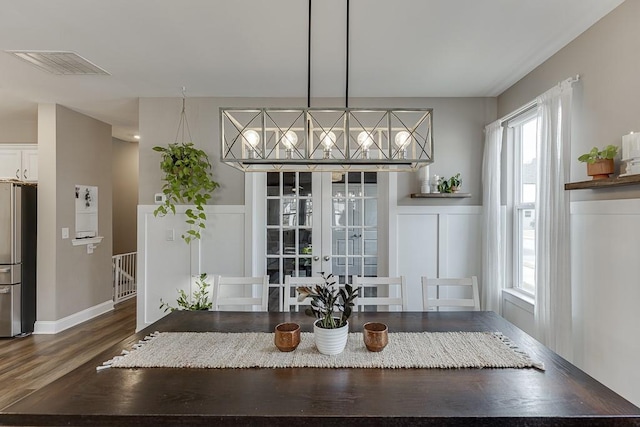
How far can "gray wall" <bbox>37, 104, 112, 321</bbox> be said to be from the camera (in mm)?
3934

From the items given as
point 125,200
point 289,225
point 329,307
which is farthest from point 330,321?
point 125,200

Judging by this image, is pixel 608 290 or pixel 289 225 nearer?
pixel 608 290

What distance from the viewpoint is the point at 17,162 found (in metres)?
4.43

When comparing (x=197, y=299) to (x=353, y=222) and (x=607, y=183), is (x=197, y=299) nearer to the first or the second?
(x=353, y=222)

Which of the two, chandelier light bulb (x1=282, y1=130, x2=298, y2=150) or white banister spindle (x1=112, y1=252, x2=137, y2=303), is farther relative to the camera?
white banister spindle (x1=112, y1=252, x2=137, y2=303)

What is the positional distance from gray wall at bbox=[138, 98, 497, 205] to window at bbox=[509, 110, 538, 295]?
398 millimetres

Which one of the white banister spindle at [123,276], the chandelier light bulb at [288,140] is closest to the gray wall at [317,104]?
the chandelier light bulb at [288,140]

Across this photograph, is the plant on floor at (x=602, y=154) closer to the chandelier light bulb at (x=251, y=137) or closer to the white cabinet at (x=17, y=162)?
the chandelier light bulb at (x=251, y=137)

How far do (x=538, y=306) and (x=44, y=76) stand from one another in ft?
15.7

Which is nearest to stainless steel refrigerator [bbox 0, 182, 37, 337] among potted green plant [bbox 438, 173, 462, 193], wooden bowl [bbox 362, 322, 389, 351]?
wooden bowl [bbox 362, 322, 389, 351]

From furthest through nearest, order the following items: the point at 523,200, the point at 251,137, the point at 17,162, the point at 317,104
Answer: the point at 17,162
the point at 317,104
the point at 523,200
the point at 251,137

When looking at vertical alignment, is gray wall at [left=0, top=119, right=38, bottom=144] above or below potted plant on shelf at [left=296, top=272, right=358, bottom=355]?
above

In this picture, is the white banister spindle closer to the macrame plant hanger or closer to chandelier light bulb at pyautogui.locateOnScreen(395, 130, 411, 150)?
the macrame plant hanger

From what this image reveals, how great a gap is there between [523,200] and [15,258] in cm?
553
